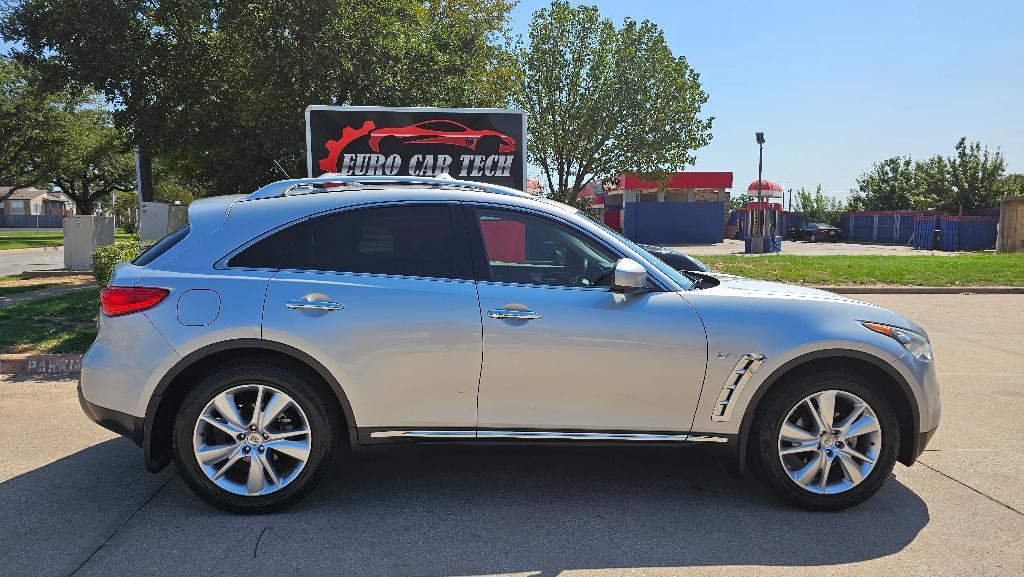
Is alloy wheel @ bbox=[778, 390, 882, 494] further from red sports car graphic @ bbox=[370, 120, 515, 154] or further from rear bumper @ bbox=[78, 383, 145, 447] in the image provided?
red sports car graphic @ bbox=[370, 120, 515, 154]

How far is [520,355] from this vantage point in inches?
150

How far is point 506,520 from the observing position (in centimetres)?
385

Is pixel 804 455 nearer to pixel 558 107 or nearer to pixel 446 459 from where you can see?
pixel 446 459

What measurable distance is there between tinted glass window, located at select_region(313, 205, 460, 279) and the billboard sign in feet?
22.3

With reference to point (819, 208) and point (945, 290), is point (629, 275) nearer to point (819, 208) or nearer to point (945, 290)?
point (945, 290)

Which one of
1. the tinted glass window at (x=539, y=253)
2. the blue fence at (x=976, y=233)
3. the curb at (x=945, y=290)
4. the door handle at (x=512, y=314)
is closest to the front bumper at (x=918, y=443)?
the tinted glass window at (x=539, y=253)

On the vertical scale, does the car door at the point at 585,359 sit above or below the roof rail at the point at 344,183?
below

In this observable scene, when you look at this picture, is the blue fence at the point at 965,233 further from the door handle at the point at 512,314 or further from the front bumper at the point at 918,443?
the door handle at the point at 512,314

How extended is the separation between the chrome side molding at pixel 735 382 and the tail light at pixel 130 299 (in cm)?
284

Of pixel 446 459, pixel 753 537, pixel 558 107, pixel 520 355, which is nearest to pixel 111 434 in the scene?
pixel 446 459

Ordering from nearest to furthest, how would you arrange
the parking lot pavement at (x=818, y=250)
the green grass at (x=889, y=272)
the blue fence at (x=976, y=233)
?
the green grass at (x=889, y=272) → the parking lot pavement at (x=818, y=250) → the blue fence at (x=976, y=233)

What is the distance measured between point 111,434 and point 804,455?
444 centimetres

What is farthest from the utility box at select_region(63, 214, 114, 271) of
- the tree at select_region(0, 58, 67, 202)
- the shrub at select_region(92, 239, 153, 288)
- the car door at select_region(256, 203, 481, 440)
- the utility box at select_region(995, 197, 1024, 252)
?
the utility box at select_region(995, 197, 1024, 252)

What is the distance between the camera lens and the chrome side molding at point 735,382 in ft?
12.7
